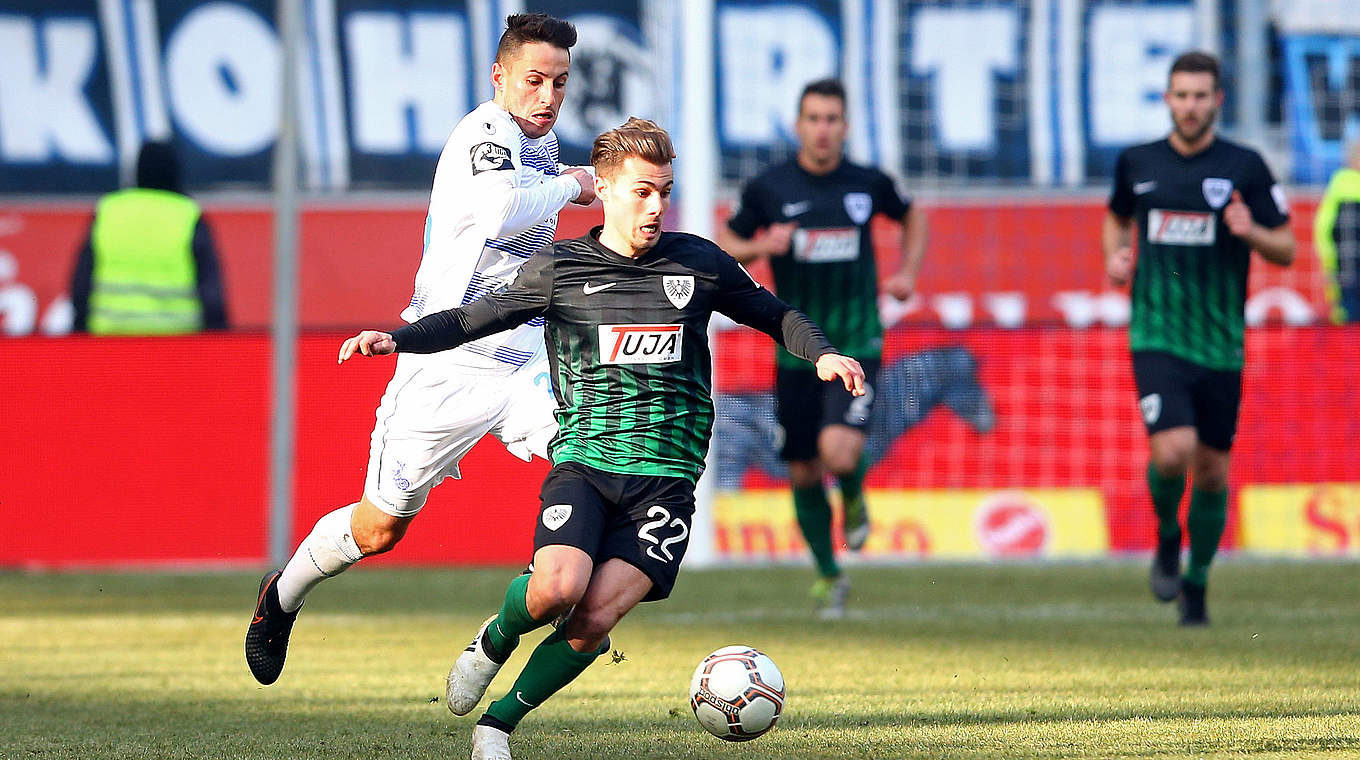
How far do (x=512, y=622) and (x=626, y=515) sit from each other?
40cm

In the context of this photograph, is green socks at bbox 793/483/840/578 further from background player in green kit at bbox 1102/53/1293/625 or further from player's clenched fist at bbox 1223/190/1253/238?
player's clenched fist at bbox 1223/190/1253/238

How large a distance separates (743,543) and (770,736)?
643 centimetres

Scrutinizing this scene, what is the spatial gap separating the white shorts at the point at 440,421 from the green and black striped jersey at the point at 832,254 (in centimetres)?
305

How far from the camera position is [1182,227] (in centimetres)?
791

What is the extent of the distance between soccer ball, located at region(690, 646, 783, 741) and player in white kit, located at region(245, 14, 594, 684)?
1230 mm

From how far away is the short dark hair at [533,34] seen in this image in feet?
18.6

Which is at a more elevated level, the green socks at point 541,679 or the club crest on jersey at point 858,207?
the club crest on jersey at point 858,207

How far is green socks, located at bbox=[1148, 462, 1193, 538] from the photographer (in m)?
7.90

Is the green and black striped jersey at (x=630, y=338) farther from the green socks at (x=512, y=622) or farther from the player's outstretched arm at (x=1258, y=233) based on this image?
the player's outstretched arm at (x=1258, y=233)

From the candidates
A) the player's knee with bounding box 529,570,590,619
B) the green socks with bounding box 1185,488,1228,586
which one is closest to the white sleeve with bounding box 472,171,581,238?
the player's knee with bounding box 529,570,590,619

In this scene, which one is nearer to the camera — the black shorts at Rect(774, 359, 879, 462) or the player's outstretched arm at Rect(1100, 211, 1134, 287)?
the player's outstretched arm at Rect(1100, 211, 1134, 287)

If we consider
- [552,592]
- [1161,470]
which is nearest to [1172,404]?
[1161,470]

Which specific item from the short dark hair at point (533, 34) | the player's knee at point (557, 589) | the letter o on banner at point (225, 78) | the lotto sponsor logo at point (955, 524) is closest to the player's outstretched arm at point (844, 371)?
the player's knee at point (557, 589)

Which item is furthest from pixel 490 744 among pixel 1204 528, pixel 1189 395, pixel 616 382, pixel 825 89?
pixel 825 89
